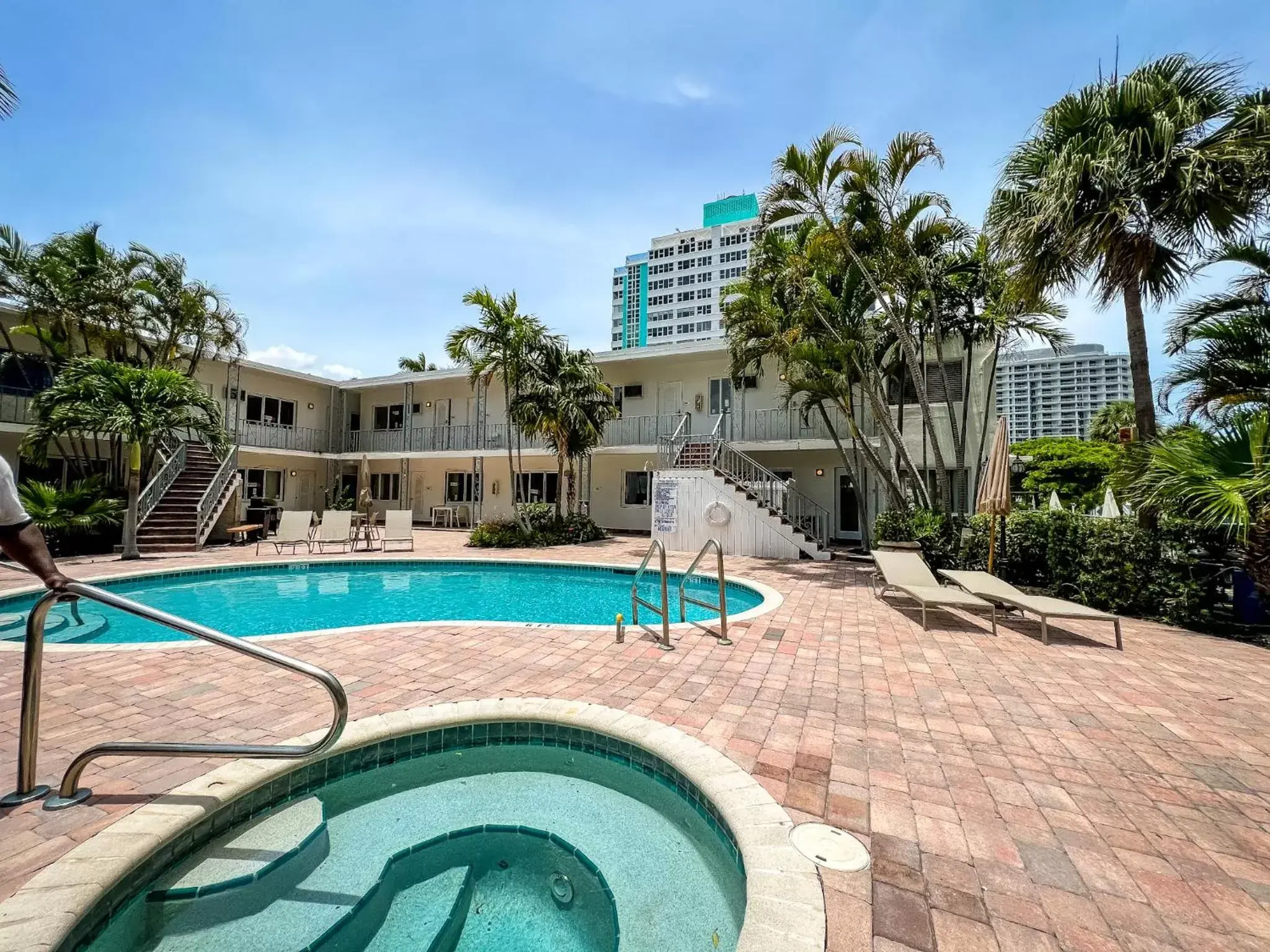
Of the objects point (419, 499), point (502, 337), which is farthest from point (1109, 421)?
point (419, 499)

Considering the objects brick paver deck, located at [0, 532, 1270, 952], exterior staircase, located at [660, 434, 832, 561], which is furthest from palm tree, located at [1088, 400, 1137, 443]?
brick paver deck, located at [0, 532, 1270, 952]

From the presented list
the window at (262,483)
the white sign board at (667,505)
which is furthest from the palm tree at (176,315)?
the white sign board at (667,505)

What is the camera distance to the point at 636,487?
20219 mm

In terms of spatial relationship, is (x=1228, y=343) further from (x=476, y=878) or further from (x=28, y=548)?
(x=28, y=548)

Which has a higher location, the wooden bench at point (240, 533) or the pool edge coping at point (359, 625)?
the wooden bench at point (240, 533)

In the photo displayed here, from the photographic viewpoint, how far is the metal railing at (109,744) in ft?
8.07

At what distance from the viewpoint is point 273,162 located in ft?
24.5

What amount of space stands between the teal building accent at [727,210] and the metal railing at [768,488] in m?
96.5

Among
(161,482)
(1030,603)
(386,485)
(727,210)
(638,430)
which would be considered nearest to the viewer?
(1030,603)

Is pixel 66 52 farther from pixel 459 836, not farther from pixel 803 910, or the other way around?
pixel 803 910

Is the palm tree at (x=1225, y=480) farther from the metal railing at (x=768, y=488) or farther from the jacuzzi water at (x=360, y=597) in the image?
the metal railing at (x=768, y=488)

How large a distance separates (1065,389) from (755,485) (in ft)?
231

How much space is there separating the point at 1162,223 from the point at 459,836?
1079 cm

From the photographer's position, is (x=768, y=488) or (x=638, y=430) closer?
(x=768, y=488)
